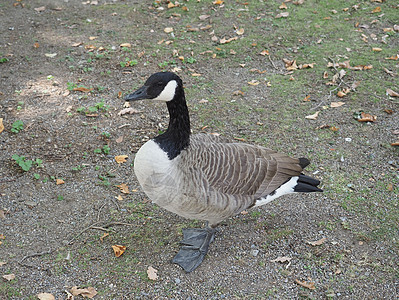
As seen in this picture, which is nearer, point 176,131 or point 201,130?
point 176,131

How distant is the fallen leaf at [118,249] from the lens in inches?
148

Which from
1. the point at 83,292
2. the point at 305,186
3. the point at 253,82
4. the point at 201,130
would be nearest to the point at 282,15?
the point at 253,82

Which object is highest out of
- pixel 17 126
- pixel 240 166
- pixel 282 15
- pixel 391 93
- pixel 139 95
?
pixel 139 95

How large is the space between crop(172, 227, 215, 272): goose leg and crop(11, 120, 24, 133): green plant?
257 cm

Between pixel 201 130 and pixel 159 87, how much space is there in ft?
6.87

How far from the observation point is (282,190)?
Result: 154 inches

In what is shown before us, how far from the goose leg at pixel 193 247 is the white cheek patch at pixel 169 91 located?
1408 mm

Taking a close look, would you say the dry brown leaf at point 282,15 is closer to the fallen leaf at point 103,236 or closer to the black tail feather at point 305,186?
the black tail feather at point 305,186

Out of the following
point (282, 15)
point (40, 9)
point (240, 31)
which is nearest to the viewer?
point (240, 31)

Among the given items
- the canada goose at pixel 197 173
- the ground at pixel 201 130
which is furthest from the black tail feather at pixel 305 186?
the ground at pixel 201 130

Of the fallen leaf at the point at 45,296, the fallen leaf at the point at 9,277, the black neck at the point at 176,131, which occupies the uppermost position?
the black neck at the point at 176,131

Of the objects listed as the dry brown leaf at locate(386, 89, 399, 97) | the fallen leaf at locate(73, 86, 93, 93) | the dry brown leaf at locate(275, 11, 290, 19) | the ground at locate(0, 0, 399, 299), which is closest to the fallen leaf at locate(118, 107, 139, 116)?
the ground at locate(0, 0, 399, 299)

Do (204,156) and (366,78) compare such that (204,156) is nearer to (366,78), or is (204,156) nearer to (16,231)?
(16,231)

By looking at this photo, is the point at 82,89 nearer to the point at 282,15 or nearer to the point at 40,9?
the point at 40,9
